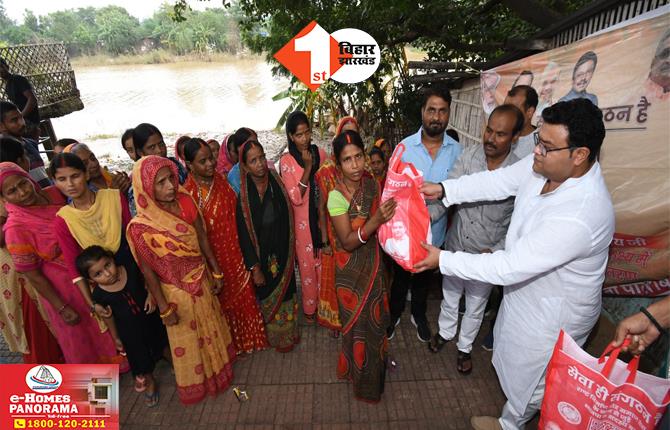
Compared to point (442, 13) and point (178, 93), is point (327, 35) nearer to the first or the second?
point (442, 13)

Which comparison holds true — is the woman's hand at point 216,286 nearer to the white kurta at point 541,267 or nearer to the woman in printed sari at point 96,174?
the woman in printed sari at point 96,174

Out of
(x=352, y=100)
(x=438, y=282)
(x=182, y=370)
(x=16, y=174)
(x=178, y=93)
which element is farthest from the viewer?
(x=178, y=93)

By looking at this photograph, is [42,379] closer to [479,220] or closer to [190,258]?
[190,258]

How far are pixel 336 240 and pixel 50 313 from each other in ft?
7.36

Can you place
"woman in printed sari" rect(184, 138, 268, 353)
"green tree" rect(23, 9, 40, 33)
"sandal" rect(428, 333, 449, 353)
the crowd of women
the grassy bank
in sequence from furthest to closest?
"green tree" rect(23, 9, 40, 33), the grassy bank, "sandal" rect(428, 333, 449, 353), "woman in printed sari" rect(184, 138, 268, 353), the crowd of women

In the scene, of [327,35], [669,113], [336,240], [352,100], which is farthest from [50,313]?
[352,100]

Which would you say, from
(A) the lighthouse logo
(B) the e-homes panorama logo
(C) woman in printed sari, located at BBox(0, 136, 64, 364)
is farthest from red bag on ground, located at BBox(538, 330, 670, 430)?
(B) the e-homes panorama logo

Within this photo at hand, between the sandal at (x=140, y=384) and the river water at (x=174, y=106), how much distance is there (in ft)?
31.1

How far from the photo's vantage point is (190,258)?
2.51m

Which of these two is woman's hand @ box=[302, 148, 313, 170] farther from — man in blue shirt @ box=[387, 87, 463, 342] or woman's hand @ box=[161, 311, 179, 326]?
woman's hand @ box=[161, 311, 179, 326]

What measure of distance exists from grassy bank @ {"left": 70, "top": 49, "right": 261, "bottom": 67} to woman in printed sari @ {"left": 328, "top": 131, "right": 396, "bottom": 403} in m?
39.8

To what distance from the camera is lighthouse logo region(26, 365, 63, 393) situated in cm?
248

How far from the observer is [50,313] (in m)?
2.75

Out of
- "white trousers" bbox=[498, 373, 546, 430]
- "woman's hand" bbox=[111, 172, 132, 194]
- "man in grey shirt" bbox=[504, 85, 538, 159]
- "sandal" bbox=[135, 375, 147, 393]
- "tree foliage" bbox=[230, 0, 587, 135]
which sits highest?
"tree foliage" bbox=[230, 0, 587, 135]
